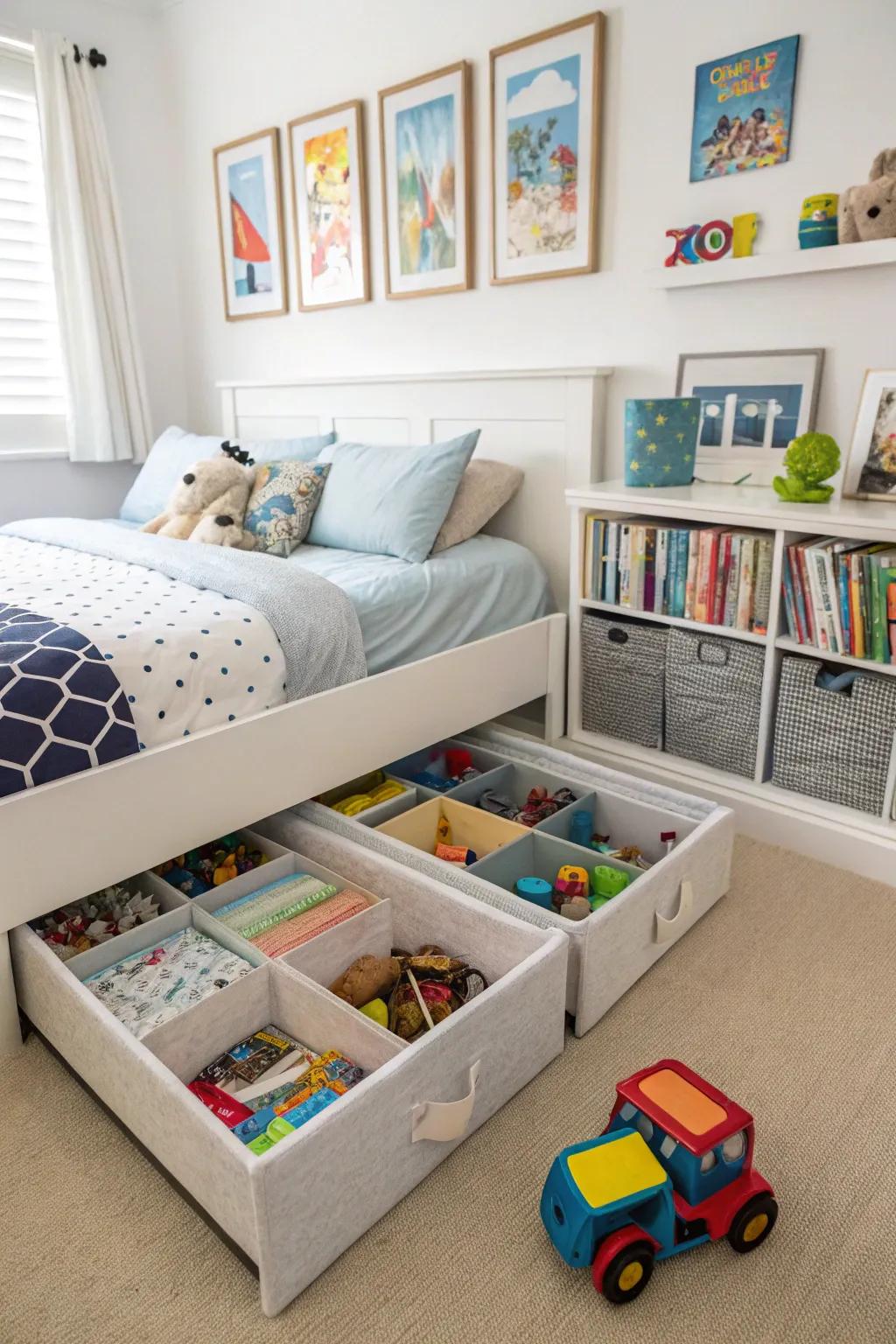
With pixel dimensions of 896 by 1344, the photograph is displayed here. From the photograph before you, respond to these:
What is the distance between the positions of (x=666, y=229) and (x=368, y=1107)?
219 centimetres

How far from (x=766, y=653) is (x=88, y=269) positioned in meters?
2.81

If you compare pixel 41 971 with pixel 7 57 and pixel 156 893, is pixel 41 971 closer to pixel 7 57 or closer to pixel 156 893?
pixel 156 893

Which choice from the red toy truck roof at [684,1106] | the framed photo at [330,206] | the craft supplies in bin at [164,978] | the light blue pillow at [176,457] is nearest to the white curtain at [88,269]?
the light blue pillow at [176,457]

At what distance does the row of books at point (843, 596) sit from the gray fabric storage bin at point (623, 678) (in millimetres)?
373

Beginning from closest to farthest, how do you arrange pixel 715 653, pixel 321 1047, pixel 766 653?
pixel 321 1047 → pixel 766 653 → pixel 715 653

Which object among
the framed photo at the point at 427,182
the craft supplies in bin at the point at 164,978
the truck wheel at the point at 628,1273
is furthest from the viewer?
the framed photo at the point at 427,182

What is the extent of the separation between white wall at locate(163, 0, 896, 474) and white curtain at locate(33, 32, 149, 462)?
1.24 ft

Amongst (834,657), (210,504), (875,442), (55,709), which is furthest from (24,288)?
(834,657)

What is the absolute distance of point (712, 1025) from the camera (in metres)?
1.59

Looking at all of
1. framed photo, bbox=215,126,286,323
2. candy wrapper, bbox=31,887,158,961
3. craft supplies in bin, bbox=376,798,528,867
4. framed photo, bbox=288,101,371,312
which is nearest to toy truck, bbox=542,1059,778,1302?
craft supplies in bin, bbox=376,798,528,867

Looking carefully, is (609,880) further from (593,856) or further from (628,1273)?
(628,1273)

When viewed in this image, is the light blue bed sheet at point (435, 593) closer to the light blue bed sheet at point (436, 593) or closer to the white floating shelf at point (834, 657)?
the light blue bed sheet at point (436, 593)

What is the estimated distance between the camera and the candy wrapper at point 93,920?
1603mm

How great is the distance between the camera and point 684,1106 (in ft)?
3.86
